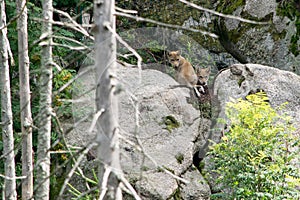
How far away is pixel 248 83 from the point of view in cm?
553

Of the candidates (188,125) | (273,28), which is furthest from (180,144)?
(273,28)

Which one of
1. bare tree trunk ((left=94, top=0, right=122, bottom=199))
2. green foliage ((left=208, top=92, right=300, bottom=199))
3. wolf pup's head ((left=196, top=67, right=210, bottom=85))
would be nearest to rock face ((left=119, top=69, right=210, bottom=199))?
wolf pup's head ((left=196, top=67, right=210, bottom=85))

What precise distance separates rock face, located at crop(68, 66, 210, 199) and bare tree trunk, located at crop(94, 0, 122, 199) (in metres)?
3.01

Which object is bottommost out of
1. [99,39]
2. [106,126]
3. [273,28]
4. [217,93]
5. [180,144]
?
[180,144]

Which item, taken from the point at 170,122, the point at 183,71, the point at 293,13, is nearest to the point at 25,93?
the point at 170,122

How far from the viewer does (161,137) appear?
5.55 meters

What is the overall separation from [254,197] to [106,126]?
2.55 meters

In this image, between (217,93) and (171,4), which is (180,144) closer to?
(217,93)

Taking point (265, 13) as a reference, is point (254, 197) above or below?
below

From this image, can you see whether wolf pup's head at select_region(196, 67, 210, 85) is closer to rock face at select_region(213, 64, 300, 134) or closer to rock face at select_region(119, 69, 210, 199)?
rock face at select_region(119, 69, 210, 199)

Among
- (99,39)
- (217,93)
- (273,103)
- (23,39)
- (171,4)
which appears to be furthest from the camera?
(171,4)

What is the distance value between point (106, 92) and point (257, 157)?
2.54 m

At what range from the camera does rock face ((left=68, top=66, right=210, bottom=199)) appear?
16.5ft

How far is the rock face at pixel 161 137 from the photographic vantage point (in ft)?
16.5
